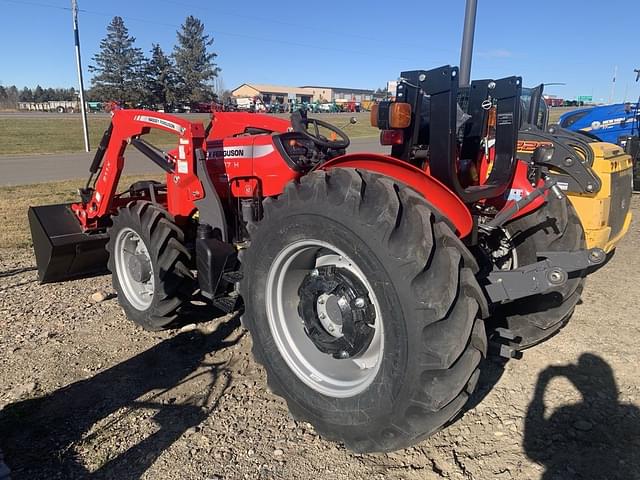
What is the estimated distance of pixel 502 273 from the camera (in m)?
2.74

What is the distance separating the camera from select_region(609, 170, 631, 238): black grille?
5359 millimetres

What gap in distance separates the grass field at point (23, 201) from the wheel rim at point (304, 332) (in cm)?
524

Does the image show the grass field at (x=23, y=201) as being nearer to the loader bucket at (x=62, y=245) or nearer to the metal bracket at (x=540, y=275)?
the loader bucket at (x=62, y=245)

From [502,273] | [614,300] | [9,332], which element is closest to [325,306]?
[502,273]

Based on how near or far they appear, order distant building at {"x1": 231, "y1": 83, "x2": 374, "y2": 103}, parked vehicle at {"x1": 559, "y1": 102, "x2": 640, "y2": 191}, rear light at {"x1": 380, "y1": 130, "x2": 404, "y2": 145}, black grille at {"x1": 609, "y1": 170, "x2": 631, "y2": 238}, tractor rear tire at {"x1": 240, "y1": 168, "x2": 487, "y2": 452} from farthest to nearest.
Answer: distant building at {"x1": 231, "y1": 83, "x2": 374, "y2": 103} < parked vehicle at {"x1": 559, "y1": 102, "x2": 640, "y2": 191} < black grille at {"x1": 609, "y1": 170, "x2": 631, "y2": 238} < rear light at {"x1": 380, "y1": 130, "x2": 404, "y2": 145} < tractor rear tire at {"x1": 240, "y1": 168, "x2": 487, "y2": 452}

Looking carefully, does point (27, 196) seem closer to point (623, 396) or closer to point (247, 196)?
point (247, 196)

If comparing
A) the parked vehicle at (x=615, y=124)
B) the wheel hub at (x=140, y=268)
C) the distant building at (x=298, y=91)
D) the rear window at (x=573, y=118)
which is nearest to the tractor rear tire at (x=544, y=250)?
the wheel hub at (x=140, y=268)

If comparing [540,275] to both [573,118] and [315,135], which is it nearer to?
[315,135]

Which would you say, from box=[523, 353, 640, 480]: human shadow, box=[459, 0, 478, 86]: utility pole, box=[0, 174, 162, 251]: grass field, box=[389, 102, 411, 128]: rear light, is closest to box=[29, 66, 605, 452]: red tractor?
box=[389, 102, 411, 128]: rear light

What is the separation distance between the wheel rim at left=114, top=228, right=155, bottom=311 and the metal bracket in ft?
9.26

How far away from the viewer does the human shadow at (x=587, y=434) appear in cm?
270

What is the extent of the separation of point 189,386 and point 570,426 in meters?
2.45

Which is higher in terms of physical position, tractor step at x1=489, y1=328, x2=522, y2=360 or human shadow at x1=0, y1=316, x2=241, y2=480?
tractor step at x1=489, y1=328, x2=522, y2=360

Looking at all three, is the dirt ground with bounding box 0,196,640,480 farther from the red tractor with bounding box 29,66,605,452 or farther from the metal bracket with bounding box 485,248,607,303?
the metal bracket with bounding box 485,248,607,303
